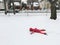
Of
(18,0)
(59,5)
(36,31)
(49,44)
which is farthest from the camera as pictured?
(18,0)

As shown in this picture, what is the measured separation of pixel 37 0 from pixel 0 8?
824 inches

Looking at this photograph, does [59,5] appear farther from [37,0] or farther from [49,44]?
[49,44]

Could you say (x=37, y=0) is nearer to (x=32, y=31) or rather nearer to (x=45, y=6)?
(x=45, y=6)

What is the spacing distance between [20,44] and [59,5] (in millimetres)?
46989

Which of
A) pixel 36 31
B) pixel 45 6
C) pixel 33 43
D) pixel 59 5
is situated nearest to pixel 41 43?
pixel 33 43

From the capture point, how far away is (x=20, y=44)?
9.67 meters

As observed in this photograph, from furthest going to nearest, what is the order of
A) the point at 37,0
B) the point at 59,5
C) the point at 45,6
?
1. the point at 37,0
2. the point at 59,5
3. the point at 45,6

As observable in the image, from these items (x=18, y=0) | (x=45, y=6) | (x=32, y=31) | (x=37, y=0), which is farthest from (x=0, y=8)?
(x=32, y=31)

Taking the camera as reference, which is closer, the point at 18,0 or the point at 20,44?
the point at 20,44

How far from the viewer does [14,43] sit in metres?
9.94

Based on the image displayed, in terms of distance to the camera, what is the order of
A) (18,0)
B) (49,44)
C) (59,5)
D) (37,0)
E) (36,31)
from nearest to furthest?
1. (49,44)
2. (36,31)
3. (59,5)
4. (18,0)
5. (37,0)

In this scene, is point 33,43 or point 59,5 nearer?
point 33,43

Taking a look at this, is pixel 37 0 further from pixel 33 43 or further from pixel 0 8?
pixel 33 43

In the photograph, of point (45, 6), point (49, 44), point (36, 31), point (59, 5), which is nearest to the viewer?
point (49, 44)
